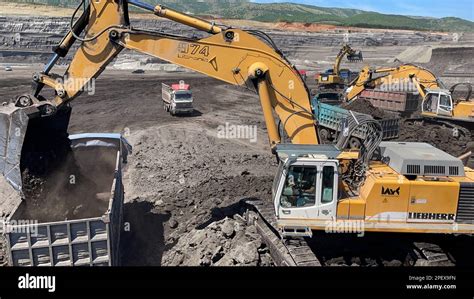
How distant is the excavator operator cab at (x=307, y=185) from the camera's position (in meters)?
7.50

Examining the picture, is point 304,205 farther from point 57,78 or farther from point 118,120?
point 118,120

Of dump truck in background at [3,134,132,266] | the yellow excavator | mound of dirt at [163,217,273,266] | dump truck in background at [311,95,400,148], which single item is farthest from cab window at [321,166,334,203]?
the yellow excavator

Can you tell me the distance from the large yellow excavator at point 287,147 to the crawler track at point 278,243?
274mm

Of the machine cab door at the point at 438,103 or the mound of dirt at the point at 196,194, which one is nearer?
the mound of dirt at the point at 196,194

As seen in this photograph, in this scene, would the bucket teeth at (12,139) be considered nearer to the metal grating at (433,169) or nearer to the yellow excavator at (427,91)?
the metal grating at (433,169)

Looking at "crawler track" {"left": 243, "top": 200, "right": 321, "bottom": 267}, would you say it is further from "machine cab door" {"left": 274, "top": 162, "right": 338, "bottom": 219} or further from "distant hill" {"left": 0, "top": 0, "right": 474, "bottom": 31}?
"distant hill" {"left": 0, "top": 0, "right": 474, "bottom": 31}

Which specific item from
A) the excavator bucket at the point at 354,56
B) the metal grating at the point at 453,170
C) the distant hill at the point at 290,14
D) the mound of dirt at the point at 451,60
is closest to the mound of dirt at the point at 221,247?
the metal grating at the point at 453,170

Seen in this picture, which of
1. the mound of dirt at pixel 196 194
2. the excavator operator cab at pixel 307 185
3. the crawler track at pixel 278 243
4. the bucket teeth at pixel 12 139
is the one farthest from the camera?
the mound of dirt at pixel 196 194

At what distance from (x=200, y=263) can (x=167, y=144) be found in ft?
33.3

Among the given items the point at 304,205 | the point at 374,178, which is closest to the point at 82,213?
the point at 304,205

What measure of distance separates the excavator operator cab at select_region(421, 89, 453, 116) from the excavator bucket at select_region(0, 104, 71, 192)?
1791cm

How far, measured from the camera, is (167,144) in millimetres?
17891

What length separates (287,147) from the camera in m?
8.04

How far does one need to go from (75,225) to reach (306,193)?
161 inches
